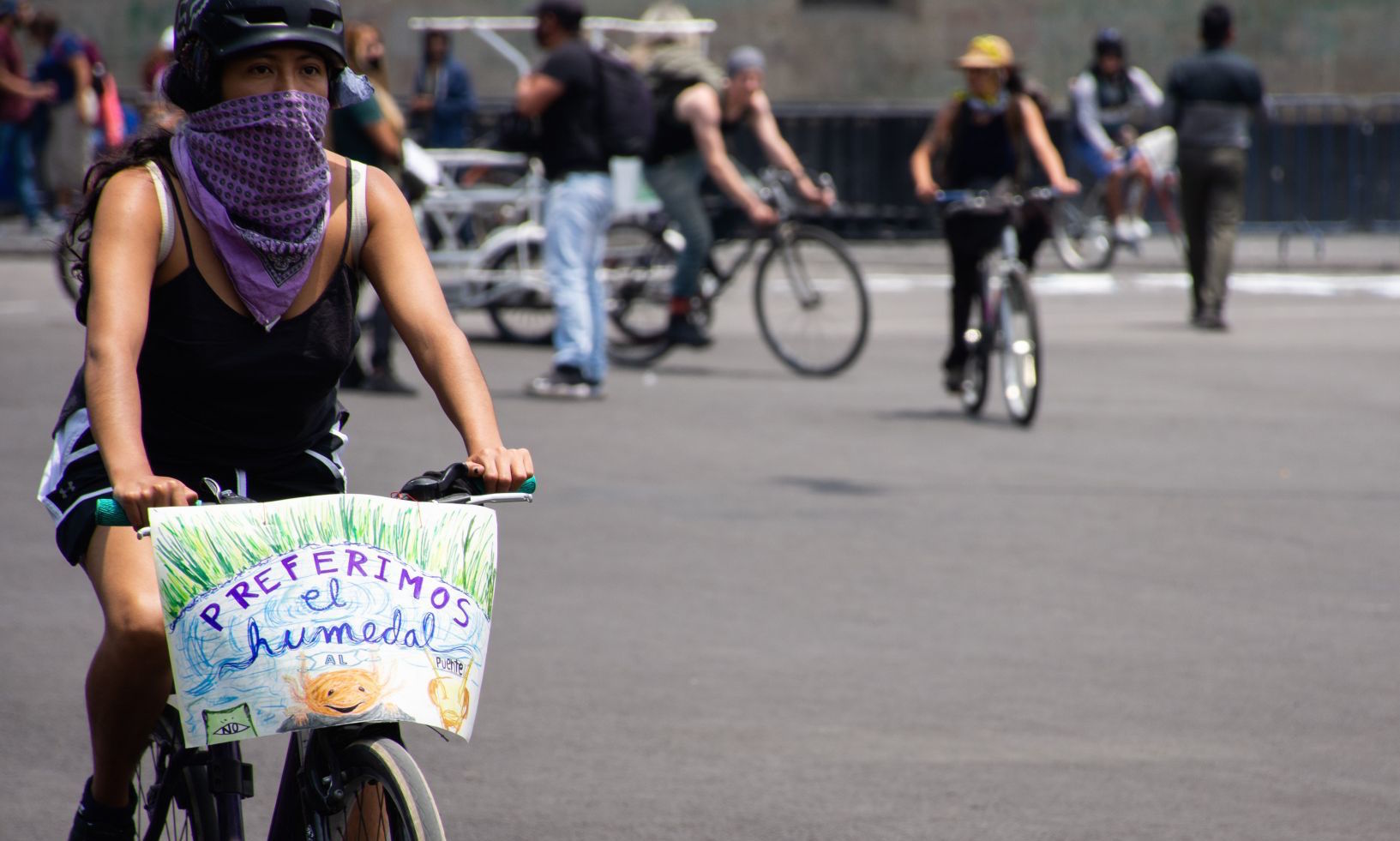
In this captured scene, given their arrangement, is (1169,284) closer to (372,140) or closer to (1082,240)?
(1082,240)

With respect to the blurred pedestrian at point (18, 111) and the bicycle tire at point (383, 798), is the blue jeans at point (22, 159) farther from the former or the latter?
Answer: the bicycle tire at point (383, 798)

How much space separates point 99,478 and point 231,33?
71 centimetres

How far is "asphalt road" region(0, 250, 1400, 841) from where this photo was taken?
4.70 meters

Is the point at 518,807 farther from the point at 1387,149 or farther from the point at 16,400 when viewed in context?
the point at 1387,149

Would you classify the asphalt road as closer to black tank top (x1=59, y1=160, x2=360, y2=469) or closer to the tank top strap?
black tank top (x1=59, y1=160, x2=360, y2=469)

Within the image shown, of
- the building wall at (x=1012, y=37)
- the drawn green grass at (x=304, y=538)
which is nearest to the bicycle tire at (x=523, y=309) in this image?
the drawn green grass at (x=304, y=538)

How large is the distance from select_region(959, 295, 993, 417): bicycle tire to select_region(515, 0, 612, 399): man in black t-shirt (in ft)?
6.25

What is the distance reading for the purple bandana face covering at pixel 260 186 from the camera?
10.5 ft

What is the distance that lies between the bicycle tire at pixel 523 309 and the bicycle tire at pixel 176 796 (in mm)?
9959

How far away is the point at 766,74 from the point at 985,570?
20.6 metres

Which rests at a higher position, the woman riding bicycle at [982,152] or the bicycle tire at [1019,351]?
the woman riding bicycle at [982,152]

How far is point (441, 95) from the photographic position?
70.4 ft

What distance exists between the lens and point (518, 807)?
4.61m

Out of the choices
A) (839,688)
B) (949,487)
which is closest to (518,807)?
(839,688)
